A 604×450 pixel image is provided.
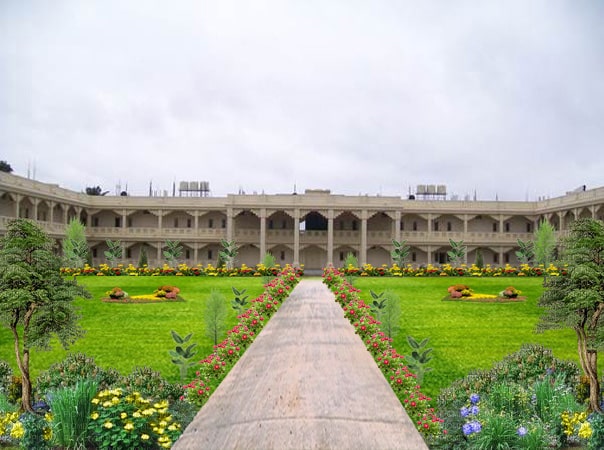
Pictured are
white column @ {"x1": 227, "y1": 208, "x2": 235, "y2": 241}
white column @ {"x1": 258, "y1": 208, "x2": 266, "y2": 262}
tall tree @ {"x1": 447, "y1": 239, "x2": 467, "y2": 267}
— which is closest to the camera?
tall tree @ {"x1": 447, "y1": 239, "x2": 467, "y2": 267}

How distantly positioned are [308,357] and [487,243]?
1657 inches

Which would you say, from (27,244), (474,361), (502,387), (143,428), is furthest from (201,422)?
(474,361)

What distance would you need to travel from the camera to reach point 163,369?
11.5 m

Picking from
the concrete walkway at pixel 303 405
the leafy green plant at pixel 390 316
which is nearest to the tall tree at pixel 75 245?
the leafy green plant at pixel 390 316

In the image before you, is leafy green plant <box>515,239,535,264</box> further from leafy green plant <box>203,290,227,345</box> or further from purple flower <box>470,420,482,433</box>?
purple flower <box>470,420,482,433</box>

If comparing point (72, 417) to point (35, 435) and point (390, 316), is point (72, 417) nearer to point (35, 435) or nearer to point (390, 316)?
point (35, 435)

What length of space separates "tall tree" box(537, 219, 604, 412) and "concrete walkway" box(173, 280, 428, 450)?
2.75 metres

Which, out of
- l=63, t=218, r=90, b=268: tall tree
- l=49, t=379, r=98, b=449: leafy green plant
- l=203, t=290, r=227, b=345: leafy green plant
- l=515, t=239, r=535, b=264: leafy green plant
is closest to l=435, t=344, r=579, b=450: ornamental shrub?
l=49, t=379, r=98, b=449: leafy green plant

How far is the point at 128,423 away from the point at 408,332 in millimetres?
11262

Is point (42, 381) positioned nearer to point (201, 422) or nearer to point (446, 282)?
point (201, 422)

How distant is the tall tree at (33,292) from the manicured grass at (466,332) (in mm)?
6618

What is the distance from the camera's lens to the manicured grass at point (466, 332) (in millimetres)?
12117

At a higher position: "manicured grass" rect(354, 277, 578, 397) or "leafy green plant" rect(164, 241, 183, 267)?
"leafy green plant" rect(164, 241, 183, 267)

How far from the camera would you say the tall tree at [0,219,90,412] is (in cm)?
740
